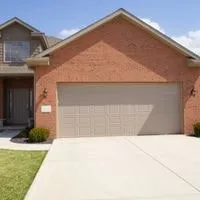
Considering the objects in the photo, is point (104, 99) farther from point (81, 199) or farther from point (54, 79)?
point (81, 199)

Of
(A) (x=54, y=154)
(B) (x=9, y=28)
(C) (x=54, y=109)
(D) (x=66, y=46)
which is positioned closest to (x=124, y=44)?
(D) (x=66, y=46)

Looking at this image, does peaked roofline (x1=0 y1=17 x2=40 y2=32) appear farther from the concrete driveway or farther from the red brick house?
the concrete driveway

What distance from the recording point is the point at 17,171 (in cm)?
998

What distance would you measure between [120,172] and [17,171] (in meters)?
2.74

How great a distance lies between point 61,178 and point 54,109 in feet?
29.3

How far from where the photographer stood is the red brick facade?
17.9 metres

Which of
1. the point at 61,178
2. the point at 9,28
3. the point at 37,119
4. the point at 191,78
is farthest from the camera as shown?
the point at 9,28

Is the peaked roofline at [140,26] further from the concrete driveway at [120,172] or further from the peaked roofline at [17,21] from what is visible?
the peaked roofline at [17,21]

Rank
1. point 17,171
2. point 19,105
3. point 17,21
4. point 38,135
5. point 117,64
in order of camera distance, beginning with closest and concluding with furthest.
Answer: point 17,171
point 38,135
point 117,64
point 17,21
point 19,105

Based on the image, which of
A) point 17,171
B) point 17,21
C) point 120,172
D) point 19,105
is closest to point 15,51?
point 17,21

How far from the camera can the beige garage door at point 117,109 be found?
18.1 m

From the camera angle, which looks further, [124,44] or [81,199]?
[124,44]

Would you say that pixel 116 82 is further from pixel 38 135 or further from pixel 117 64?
pixel 38 135

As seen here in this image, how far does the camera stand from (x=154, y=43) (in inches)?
738
